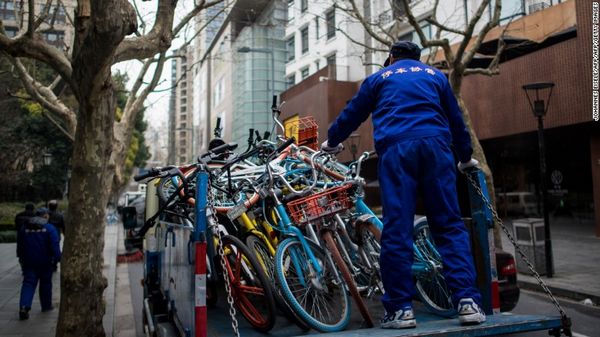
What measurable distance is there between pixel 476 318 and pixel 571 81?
14.6 metres

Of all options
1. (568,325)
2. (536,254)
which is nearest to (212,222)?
(568,325)

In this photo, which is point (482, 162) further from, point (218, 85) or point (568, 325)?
point (218, 85)

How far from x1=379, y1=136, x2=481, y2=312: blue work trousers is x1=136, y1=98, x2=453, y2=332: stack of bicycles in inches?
17.0

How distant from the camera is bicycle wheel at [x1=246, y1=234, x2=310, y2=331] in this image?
3135 millimetres

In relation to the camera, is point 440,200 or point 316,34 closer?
point 440,200

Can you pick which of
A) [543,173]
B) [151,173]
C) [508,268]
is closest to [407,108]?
[151,173]

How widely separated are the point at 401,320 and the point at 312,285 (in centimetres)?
79

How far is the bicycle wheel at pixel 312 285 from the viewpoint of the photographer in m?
3.21

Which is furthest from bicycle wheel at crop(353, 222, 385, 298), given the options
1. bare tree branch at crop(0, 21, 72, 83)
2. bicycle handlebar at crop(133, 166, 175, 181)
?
bare tree branch at crop(0, 21, 72, 83)

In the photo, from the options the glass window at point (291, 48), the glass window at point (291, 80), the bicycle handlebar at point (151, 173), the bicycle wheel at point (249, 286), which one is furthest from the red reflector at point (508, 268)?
the glass window at point (291, 48)

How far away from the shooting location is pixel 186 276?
299 cm

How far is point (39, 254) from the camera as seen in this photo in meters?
8.15

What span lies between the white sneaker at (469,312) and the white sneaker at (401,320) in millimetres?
260

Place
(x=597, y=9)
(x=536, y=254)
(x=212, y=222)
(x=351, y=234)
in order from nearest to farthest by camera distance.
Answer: (x=212, y=222)
(x=351, y=234)
(x=536, y=254)
(x=597, y=9)
